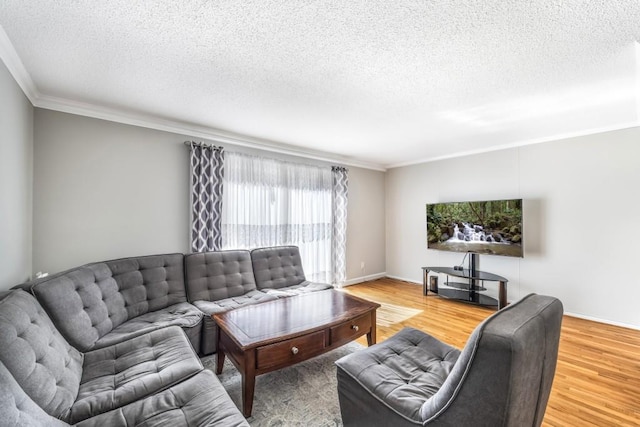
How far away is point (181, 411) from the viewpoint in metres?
1.24

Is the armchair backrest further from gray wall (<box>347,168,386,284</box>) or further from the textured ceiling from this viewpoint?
gray wall (<box>347,168,386,284</box>)

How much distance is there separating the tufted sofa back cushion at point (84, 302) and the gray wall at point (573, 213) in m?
4.85

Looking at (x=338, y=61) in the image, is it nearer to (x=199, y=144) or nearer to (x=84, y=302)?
(x=199, y=144)

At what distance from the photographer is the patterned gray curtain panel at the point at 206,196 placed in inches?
131

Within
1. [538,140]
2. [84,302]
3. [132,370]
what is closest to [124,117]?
[84,302]

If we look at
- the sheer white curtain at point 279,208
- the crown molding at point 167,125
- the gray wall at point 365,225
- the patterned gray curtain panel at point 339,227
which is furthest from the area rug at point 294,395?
the gray wall at point 365,225

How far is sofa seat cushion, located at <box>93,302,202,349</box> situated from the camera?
6.44 ft

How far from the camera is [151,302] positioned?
255 cm

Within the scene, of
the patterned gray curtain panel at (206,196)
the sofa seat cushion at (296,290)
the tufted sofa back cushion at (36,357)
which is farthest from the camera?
the patterned gray curtain panel at (206,196)

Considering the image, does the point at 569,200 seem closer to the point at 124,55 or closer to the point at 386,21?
the point at 386,21

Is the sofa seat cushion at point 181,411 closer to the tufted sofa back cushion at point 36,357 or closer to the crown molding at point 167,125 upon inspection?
the tufted sofa back cushion at point 36,357

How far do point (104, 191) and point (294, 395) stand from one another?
2.78m


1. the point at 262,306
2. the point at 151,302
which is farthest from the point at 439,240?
the point at 151,302

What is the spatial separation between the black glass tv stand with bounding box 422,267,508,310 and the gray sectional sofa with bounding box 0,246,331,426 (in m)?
2.48
